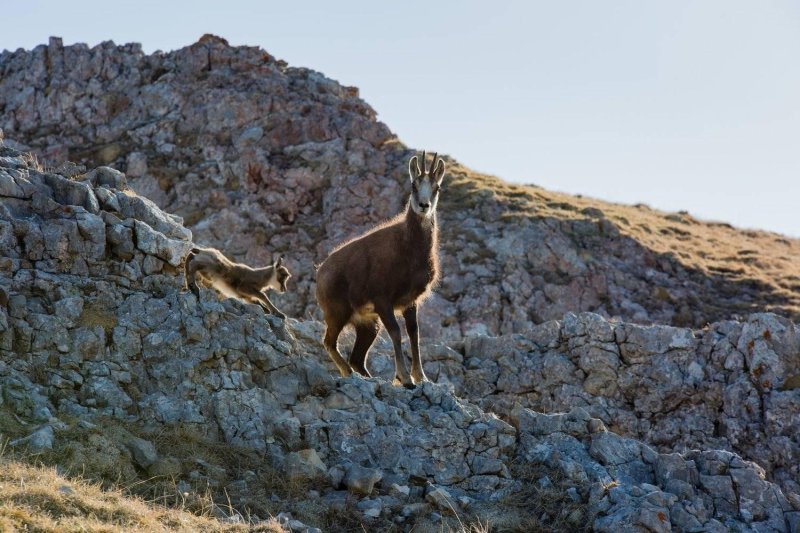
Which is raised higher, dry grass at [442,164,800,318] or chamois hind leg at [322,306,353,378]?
dry grass at [442,164,800,318]

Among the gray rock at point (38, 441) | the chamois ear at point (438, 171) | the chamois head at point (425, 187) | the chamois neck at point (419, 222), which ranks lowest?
the gray rock at point (38, 441)

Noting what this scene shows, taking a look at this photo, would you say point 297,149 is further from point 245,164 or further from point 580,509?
point 580,509

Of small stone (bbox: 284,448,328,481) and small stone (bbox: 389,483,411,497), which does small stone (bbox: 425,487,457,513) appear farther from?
small stone (bbox: 284,448,328,481)

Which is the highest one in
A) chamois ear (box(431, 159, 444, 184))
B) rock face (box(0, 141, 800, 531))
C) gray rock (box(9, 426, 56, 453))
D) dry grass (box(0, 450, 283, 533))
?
chamois ear (box(431, 159, 444, 184))

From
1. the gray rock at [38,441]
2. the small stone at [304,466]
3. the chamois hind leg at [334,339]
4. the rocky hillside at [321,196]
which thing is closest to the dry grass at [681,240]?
Result: the rocky hillside at [321,196]

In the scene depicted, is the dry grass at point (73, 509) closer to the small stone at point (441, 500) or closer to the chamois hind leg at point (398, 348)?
the small stone at point (441, 500)

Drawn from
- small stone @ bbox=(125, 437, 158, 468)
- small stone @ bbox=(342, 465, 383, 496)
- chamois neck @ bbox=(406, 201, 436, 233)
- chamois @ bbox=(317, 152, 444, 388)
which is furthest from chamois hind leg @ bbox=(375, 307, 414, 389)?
small stone @ bbox=(125, 437, 158, 468)

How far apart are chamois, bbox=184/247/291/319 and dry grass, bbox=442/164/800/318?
18.0 meters

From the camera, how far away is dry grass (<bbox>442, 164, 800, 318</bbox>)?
119 feet

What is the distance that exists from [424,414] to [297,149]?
26.8 meters

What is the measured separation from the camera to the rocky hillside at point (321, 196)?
3306 cm

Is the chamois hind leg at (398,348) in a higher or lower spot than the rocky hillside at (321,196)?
lower

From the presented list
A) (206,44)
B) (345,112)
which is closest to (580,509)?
(345,112)

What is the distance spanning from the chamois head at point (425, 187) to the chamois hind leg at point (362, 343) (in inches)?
96.6
